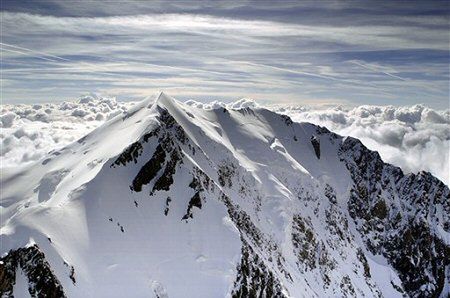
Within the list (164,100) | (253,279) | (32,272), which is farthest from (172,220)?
(164,100)

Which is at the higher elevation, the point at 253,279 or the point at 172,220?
the point at 172,220

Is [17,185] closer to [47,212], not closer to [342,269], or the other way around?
[47,212]

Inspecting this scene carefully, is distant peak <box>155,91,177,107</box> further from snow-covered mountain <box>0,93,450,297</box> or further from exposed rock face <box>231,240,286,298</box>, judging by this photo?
exposed rock face <box>231,240,286,298</box>

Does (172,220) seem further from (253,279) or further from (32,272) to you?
(32,272)

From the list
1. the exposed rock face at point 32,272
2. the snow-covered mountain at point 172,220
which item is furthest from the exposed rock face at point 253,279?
the exposed rock face at point 32,272

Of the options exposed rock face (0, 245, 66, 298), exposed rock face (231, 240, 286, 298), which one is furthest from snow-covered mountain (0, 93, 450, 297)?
exposed rock face (231, 240, 286, 298)

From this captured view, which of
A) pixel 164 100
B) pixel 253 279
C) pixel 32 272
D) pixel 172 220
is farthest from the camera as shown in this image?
pixel 164 100
